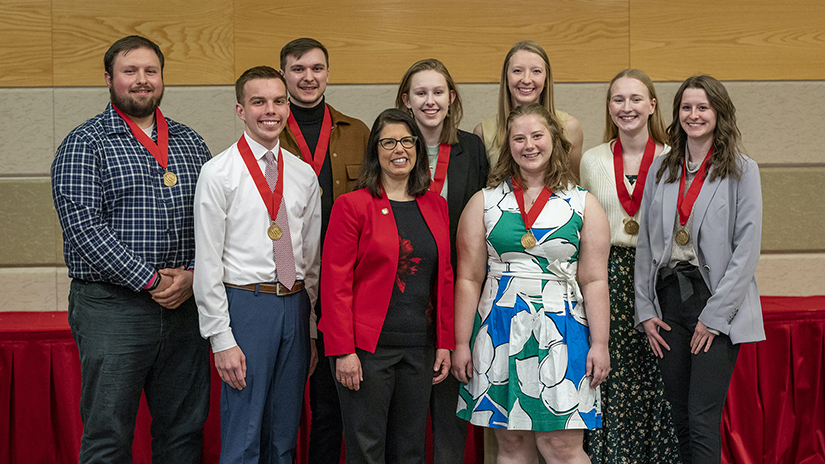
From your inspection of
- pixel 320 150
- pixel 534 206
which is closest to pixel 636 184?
pixel 534 206

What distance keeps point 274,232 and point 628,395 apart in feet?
5.27

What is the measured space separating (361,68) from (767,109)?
2.75 m

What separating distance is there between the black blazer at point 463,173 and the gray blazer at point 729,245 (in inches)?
29.3

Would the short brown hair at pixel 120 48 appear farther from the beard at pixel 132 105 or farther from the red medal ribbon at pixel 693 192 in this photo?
the red medal ribbon at pixel 693 192

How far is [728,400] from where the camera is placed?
2.94 metres

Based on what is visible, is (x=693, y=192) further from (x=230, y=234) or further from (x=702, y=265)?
(x=230, y=234)

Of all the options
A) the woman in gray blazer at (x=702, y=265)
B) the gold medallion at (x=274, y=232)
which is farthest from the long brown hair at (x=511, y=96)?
the gold medallion at (x=274, y=232)

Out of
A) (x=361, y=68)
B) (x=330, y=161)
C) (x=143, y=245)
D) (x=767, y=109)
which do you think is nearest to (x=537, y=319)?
(x=330, y=161)

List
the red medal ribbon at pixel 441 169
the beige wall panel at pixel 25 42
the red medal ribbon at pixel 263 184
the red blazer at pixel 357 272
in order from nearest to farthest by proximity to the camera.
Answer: the red blazer at pixel 357 272
the red medal ribbon at pixel 263 184
the red medal ribbon at pixel 441 169
the beige wall panel at pixel 25 42

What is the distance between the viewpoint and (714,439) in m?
2.22

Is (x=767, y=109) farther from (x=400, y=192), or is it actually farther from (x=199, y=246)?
(x=199, y=246)

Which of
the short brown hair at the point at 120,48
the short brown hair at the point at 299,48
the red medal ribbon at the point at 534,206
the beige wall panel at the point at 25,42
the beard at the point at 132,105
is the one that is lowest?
the red medal ribbon at the point at 534,206

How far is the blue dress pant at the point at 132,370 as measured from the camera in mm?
2170

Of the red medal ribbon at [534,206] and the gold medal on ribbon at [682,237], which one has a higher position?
the red medal ribbon at [534,206]
